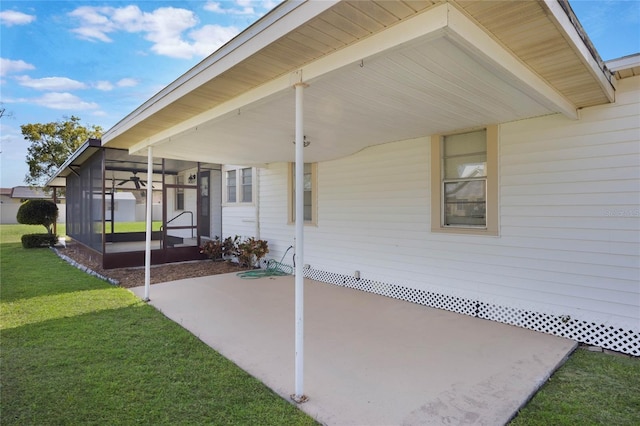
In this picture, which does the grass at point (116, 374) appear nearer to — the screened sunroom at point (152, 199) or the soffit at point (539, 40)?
the soffit at point (539, 40)

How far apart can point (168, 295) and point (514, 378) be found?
17.1ft

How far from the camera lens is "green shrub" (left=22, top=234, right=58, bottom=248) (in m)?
13.1

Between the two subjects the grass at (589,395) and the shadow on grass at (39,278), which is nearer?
the grass at (589,395)

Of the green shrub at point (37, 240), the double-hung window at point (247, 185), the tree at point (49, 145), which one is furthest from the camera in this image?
the tree at point (49, 145)

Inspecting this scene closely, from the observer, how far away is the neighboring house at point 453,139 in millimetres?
2316

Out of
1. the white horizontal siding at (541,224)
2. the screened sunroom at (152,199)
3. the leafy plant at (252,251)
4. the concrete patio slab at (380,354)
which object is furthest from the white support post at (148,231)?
the white horizontal siding at (541,224)

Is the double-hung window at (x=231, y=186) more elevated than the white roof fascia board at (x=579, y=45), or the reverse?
the white roof fascia board at (x=579, y=45)

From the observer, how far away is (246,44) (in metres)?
2.62

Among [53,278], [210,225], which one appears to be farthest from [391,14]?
[210,225]

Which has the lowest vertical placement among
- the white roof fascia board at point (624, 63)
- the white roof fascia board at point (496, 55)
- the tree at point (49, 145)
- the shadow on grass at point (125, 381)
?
the shadow on grass at point (125, 381)

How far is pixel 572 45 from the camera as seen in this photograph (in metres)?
2.47

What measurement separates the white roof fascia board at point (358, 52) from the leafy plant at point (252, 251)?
16.0 ft

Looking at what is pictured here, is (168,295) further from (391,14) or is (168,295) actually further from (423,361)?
(391,14)

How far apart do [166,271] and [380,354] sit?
618 cm
